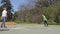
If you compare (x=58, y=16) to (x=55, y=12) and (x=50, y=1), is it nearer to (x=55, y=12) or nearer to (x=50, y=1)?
(x=55, y=12)

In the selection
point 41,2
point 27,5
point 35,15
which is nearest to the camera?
point 35,15

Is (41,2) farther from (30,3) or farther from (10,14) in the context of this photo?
(10,14)

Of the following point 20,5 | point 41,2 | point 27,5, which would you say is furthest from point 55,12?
point 20,5

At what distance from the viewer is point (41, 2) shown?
53938 millimetres

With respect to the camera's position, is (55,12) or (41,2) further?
(41,2)

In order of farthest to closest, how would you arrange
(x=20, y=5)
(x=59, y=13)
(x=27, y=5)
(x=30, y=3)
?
(x=20, y=5)
(x=27, y=5)
(x=30, y=3)
(x=59, y=13)

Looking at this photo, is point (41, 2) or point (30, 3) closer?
point (41, 2)

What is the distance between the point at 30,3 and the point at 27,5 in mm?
4071

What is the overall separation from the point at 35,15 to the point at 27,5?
43.1ft

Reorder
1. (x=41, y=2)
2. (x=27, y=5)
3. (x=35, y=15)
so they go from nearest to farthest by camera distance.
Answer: (x=35, y=15) < (x=41, y=2) < (x=27, y=5)

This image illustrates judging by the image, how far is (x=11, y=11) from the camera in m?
74.8

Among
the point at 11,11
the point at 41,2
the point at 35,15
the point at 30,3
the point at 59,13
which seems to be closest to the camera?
the point at 59,13

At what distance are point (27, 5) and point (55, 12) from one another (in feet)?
66.5

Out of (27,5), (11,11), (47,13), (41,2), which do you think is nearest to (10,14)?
(11,11)
